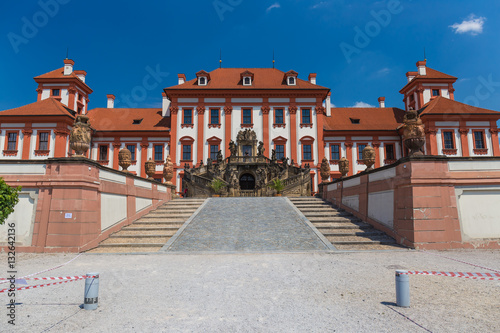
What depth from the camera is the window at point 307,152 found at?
3569 cm

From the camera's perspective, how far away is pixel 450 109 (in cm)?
3438

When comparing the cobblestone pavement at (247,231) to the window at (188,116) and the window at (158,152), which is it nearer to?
the window at (188,116)

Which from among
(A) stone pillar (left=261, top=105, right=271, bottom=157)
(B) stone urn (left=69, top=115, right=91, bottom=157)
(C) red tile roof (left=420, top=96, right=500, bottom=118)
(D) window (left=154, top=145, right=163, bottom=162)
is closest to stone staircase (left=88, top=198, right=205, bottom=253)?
(B) stone urn (left=69, top=115, right=91, bottom=157)

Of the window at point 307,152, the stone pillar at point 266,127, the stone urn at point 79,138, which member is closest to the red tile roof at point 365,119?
the window at point 307,152

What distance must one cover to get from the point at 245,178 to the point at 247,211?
1532cm

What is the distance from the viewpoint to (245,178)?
32438mm

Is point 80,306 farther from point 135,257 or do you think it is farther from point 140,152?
point 140,152

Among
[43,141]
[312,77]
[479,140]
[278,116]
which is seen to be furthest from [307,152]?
[43,141]

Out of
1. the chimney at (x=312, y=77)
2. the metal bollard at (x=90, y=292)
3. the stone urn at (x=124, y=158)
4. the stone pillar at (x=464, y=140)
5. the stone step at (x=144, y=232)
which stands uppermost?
the chimney at (x=312, y=77)

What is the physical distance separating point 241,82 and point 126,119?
1526cm

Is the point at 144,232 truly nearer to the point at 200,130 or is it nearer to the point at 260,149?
the point at 260,149

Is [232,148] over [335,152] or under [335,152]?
under

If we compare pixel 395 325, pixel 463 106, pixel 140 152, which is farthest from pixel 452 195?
pixel 140 152

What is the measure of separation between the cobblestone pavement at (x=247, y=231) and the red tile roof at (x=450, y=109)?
82.2 ft
